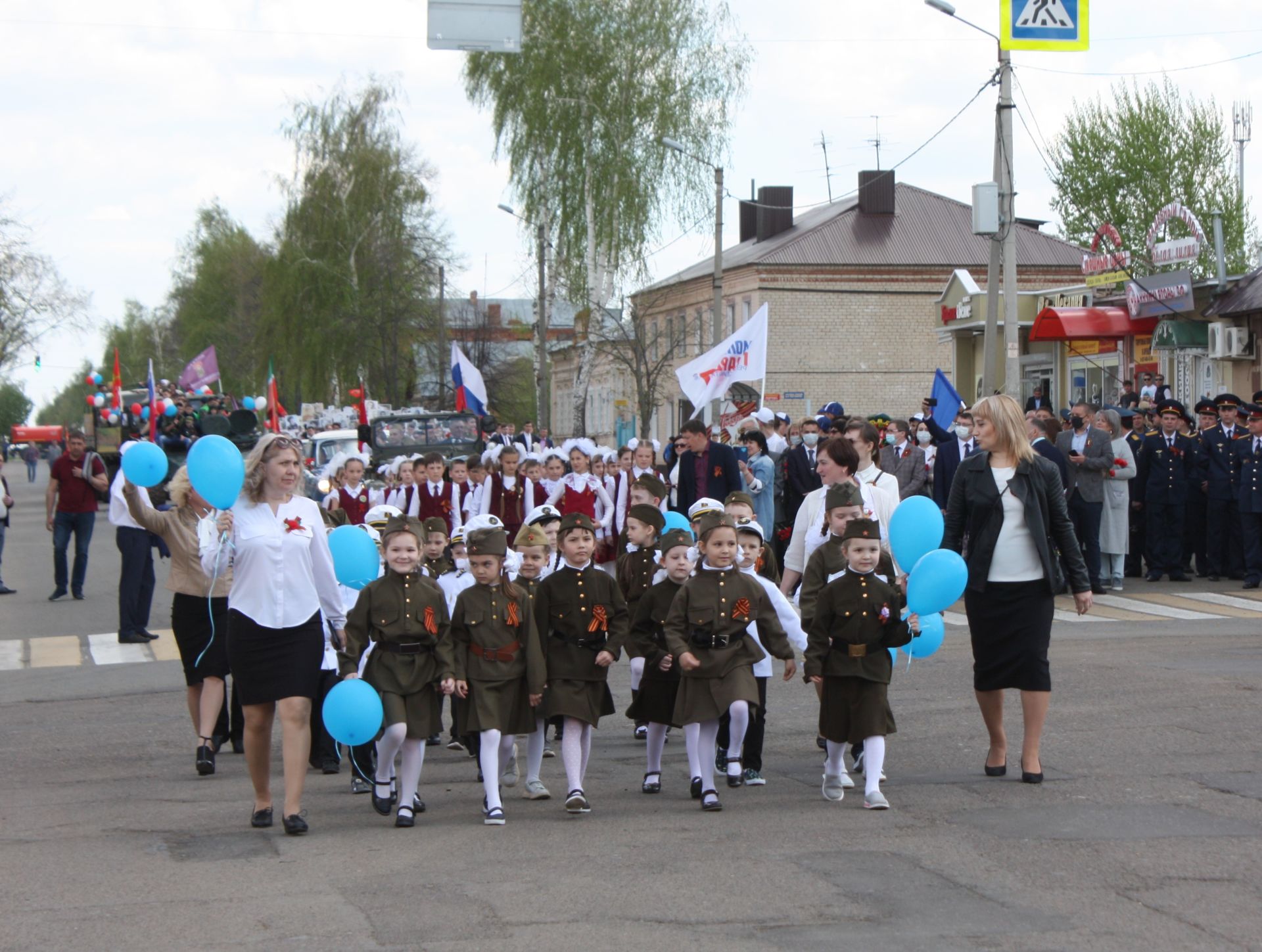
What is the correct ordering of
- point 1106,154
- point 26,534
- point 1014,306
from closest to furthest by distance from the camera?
→ point 1014,306 → point 26,534 → point 1106,154

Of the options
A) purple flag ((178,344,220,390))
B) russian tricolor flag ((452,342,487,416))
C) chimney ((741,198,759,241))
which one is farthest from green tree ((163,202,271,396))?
russian tricolor flag ((452,342,487,416))

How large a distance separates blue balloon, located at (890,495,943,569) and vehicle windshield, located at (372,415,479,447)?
62.9 feet

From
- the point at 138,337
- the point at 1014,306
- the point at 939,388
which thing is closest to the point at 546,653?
the point at 939,388

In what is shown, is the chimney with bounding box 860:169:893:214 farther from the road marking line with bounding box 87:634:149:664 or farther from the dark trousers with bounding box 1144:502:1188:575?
the road marking line with bounding box 87:634:149:664

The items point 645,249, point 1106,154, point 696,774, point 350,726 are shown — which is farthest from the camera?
point 1106,154

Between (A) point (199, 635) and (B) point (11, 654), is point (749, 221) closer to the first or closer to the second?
(B) point (11, 654)

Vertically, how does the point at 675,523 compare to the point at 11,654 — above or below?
above

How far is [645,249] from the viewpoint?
143ft

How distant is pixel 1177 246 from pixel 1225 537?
35.0ft

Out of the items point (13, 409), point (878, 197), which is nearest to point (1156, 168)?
point (878, 197)

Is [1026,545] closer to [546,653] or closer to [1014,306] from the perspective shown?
[546,653]

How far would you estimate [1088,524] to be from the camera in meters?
17.9

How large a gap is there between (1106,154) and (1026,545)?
52.3 meters

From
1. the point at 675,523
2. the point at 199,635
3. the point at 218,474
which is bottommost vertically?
the point at 199,635
